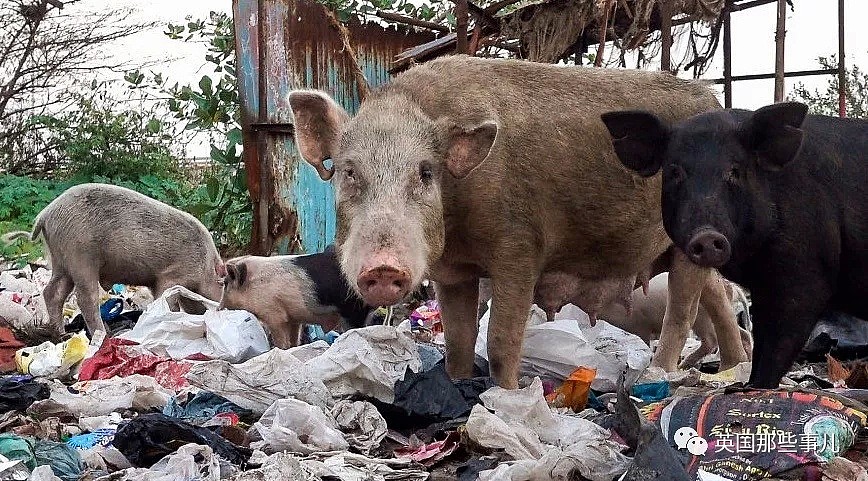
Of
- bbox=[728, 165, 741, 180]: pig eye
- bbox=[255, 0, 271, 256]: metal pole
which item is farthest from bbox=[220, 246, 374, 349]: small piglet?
bbox=[728, 165, 741, 180]: pig eye

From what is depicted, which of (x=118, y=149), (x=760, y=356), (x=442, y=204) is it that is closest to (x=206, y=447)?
(x=442, y=204)

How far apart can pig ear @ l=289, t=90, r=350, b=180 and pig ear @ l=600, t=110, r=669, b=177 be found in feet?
3.59

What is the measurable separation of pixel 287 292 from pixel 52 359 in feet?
6.75

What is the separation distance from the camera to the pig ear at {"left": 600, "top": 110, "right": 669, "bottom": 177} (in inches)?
148

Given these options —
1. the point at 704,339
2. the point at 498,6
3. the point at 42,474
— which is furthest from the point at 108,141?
the point at 42,474

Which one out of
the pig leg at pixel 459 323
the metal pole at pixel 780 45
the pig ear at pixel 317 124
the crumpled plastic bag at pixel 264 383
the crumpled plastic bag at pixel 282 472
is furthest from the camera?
the metal pole at pixel 780 45

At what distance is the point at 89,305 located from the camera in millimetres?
7480

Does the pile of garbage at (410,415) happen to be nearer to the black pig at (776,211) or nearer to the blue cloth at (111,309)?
the black pig at (776,211)

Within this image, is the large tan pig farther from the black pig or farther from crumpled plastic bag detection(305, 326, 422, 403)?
the black pig

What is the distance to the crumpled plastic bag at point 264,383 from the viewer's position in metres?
4.02

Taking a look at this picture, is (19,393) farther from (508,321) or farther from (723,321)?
(723,321)

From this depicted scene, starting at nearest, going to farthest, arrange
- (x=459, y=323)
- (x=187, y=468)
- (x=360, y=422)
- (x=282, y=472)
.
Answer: (x=282, y=472)
(x=187, y=468)
(x=360, y=422)
(x=459, y=323)

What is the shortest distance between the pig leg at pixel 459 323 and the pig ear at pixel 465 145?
2.61ft

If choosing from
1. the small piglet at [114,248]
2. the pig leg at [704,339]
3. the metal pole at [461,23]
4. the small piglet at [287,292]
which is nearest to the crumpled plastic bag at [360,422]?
the pig leg at [704,339]
